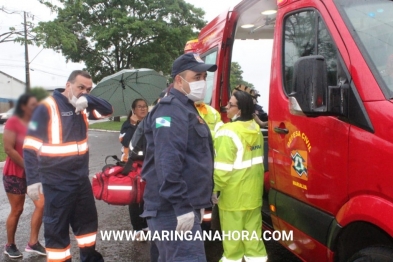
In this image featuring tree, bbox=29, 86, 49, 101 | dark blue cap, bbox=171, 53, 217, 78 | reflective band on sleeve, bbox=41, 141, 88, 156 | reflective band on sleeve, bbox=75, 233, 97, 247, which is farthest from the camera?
reflective band on sleeve, bbox=75, 233, 97, 247

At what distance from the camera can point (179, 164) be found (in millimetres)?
2262

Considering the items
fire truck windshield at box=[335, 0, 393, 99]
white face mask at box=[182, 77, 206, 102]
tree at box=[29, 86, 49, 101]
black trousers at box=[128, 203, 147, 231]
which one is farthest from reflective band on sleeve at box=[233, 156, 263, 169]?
tree at box=[29, 86, 49, 101]

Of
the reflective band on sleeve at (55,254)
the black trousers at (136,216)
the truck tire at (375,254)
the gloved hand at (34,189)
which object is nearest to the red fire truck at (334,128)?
the truck tire at (375,254)

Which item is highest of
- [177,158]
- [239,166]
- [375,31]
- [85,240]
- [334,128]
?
[375,31]

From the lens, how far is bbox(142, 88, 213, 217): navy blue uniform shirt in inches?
88.5

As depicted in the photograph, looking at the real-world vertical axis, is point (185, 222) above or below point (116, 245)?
above

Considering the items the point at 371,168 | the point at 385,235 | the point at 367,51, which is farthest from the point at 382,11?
the point at 385,235

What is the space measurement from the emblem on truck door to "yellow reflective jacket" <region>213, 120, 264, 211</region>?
0.67 meters

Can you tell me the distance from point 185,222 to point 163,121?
1.87 ft

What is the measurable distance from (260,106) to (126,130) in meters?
1.67

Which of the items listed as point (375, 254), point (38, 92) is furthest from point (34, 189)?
point (38, 92)

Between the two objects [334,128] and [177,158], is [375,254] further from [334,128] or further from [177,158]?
[177,158]

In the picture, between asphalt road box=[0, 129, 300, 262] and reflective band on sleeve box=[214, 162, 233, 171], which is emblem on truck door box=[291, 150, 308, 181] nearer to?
reflective band on sleeve box=[214, 162, 233, 171]

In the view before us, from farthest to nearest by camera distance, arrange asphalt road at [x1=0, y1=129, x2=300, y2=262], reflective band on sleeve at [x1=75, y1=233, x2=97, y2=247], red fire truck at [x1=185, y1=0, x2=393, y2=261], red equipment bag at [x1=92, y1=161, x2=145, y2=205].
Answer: asphalt road at [x1=0, y1=129, x2=300, y2=262] → reflective band on sleeve at [x1=75, y1=233, x2=97, y2=247] → red equipment bag at [x1=92, y1=161, x2=145, y2=205] → red fire truck at [x1=185, y1=0, x2=393, y2=261]
